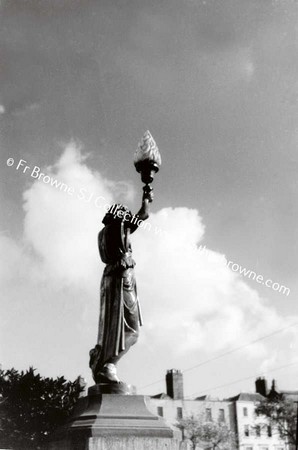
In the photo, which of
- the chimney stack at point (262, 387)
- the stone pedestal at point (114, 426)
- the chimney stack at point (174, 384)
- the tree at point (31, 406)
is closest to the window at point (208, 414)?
the chimney stack at point (174, 384)

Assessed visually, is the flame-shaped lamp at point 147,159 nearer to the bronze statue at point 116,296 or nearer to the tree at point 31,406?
the bronze statue at point 116,296

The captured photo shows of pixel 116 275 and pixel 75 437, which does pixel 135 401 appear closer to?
pixel 75 437

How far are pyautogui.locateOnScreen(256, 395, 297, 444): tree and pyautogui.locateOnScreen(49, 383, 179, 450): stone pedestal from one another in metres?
51.0

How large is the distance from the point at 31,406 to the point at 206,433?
3646cm

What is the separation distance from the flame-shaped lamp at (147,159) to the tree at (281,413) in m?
50.9

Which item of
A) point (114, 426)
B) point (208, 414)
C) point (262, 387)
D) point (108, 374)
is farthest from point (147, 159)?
point (262, 387)

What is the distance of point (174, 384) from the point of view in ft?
203

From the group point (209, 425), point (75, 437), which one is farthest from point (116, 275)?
point (209, 425)

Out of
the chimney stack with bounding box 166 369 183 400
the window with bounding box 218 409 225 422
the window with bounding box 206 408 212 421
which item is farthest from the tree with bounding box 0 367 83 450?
the window with bounding box 218 409 225 422

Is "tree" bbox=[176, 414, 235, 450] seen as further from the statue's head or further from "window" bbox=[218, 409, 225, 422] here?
the statue's head

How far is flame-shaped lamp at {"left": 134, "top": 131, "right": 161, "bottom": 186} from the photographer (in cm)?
761

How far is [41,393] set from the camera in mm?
29422

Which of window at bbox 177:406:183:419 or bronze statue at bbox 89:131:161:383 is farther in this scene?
window at bbox 177:406:183:419

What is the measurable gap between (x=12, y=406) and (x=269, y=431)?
157ft
